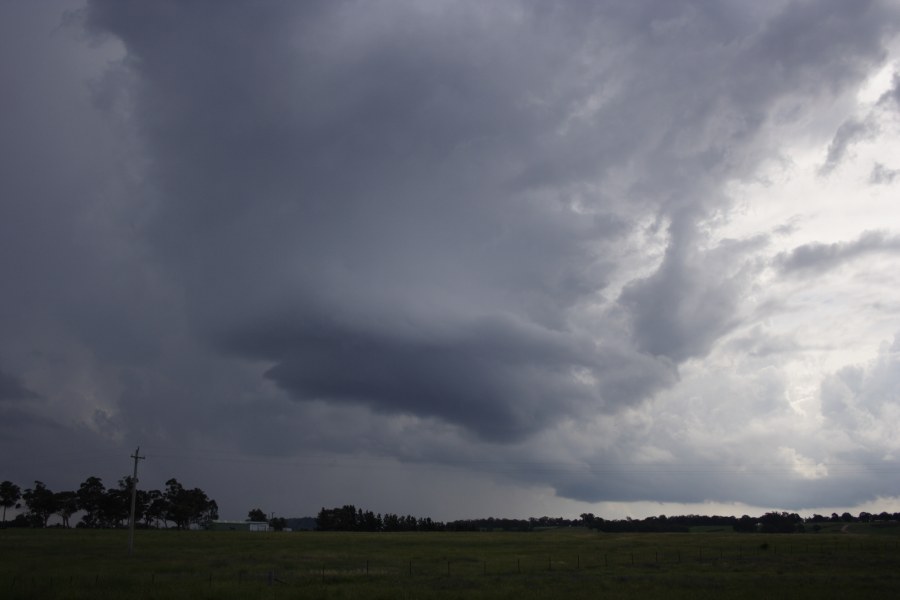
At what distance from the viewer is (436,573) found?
6594 cm

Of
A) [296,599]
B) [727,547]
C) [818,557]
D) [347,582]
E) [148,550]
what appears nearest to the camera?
[296,599]

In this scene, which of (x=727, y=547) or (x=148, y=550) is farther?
(x=727, y=547)

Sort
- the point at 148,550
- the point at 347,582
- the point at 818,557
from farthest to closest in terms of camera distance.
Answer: the point at 148,550
the point at 818,557
the point at 347,582

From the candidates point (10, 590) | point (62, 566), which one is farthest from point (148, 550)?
point (10, 590)

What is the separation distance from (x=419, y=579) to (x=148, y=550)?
54797mm

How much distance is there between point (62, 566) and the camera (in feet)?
234

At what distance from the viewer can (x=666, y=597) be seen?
4819 cm

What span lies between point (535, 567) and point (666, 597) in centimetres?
2622

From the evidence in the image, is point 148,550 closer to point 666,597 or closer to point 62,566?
point 62,566

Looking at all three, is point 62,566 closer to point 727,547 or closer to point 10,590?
point 10,590

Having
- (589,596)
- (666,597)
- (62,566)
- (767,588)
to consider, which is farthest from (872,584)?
(62,566)

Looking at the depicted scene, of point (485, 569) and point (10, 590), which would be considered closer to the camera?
point (10, 590)

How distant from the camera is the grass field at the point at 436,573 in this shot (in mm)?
49625

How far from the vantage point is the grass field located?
163 ft
